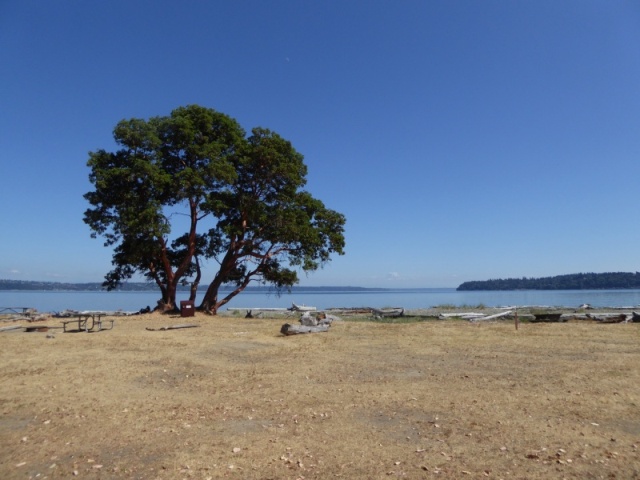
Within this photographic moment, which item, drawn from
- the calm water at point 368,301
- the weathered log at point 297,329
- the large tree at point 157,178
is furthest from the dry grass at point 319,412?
the calm water at point 368,301

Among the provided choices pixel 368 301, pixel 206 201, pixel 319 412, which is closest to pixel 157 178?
pixel 206 201

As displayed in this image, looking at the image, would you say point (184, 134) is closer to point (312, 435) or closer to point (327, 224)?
point (327, 224)

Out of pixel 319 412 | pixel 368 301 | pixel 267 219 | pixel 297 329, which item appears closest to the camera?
pixel 319 412

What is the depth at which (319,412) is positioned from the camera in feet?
22.5

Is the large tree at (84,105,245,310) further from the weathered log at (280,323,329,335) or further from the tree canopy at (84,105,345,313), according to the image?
the weathered log at (280,323,329,335)

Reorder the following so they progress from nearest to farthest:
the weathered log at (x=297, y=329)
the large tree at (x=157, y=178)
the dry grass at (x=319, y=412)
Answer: the dry grass at (x=319, y=412) < the weathered log at (x=297, y=329) < the large tree at (x=157, y=178)

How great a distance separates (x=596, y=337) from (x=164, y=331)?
16.3 meters

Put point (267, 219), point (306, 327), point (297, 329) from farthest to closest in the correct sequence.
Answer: point (267, 219), point (306, 327), point (297, 329)

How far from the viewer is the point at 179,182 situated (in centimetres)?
2452

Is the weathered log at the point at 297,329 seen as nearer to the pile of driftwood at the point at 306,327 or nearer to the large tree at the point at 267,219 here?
the pile of driftwood at the point at 306,327

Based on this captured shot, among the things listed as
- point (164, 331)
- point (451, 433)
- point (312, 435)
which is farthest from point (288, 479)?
point (164, 331)

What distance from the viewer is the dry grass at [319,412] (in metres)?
4.94

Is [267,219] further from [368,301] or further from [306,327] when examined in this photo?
[368,301]

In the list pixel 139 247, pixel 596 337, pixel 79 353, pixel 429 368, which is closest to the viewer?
pixel 429 368
